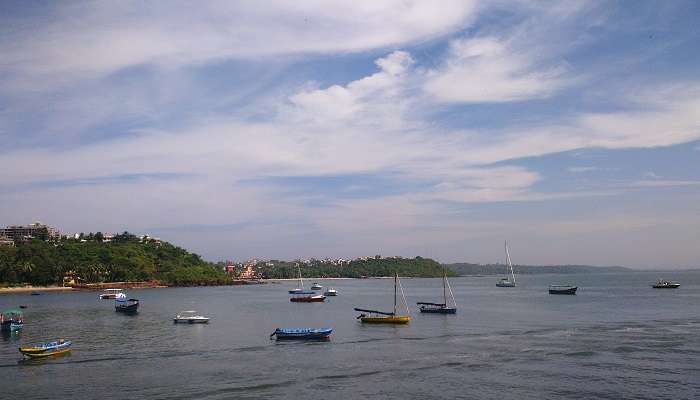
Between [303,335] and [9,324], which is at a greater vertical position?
[9,324]

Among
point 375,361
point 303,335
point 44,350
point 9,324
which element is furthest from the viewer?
point 9,324

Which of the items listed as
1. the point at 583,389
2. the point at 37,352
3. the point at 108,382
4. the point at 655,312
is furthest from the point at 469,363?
the point at 655,312

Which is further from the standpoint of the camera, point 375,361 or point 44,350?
point 44,350

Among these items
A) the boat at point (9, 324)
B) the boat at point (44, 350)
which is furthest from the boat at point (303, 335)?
the boat at point (9, 324)

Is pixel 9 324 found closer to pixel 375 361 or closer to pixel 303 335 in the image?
pixel 303 335

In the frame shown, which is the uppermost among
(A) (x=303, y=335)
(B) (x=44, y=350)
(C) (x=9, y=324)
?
(C) (x=9, y=324)

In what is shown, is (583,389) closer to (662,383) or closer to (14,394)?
(662,383)

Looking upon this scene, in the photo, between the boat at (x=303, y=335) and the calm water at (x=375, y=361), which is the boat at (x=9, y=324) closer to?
the calm water at (x=375, y=361)

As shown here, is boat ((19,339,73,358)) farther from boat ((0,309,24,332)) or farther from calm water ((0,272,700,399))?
boat ((0,309,24,332))

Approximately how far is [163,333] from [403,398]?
4455cm

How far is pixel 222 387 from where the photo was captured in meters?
42.4

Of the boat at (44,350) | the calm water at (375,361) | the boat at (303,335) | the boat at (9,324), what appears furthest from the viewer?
the boat at (9,324)

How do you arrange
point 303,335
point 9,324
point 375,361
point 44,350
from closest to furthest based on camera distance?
point 375,361 < point 44,350 < point 303,335 < point 9,324

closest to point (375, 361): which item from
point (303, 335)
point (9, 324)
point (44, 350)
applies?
point (303, 335)
